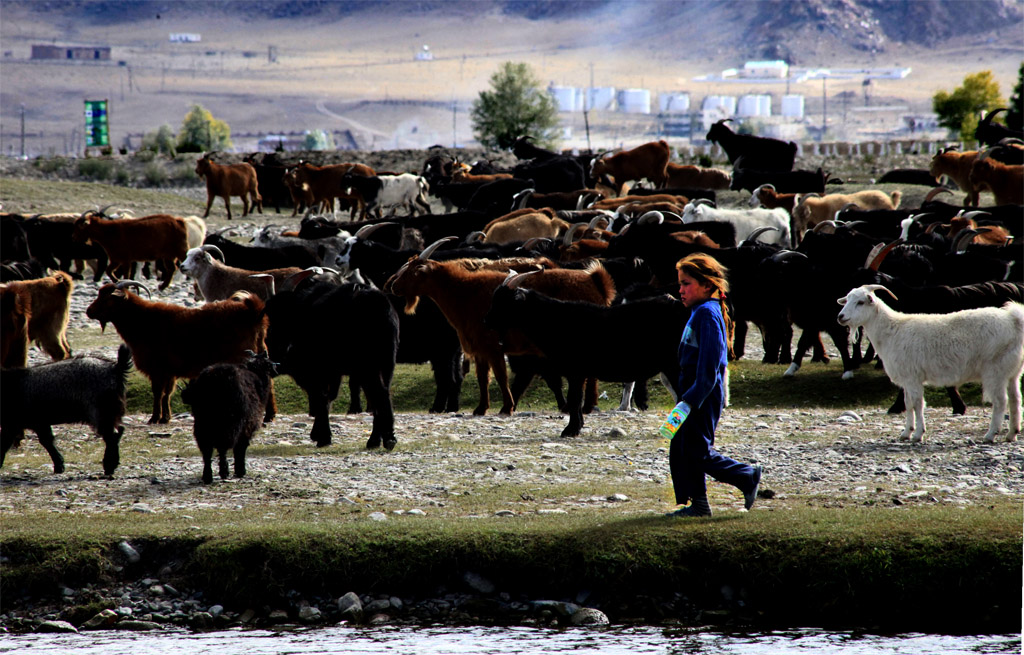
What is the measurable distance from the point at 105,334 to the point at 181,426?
700 centimetres

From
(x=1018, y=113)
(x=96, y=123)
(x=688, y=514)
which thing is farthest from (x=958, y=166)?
(x=96, y=123)

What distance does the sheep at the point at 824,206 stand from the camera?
23.6 m

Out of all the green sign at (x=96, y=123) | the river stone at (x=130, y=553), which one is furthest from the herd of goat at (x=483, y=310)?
the green sign at (x=96, y=123)

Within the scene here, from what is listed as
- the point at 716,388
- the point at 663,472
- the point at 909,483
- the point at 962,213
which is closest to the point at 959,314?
the point at 909,483

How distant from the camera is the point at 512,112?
61438 millimetres

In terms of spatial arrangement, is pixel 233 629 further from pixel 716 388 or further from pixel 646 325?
pixel 646 325

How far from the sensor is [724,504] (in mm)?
8203

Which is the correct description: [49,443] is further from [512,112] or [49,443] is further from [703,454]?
[512,112]

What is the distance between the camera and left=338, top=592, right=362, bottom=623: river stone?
698cm

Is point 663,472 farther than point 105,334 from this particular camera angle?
No

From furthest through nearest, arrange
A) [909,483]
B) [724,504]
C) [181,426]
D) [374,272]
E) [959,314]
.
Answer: [374,272]
[181,426]
[959,314]
[909,483]
[724,504]

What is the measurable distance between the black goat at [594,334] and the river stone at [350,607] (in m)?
3.88

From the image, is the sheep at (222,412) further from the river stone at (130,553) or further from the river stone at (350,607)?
the river stone at (350,607)

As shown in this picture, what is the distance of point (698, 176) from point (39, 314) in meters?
22.7
